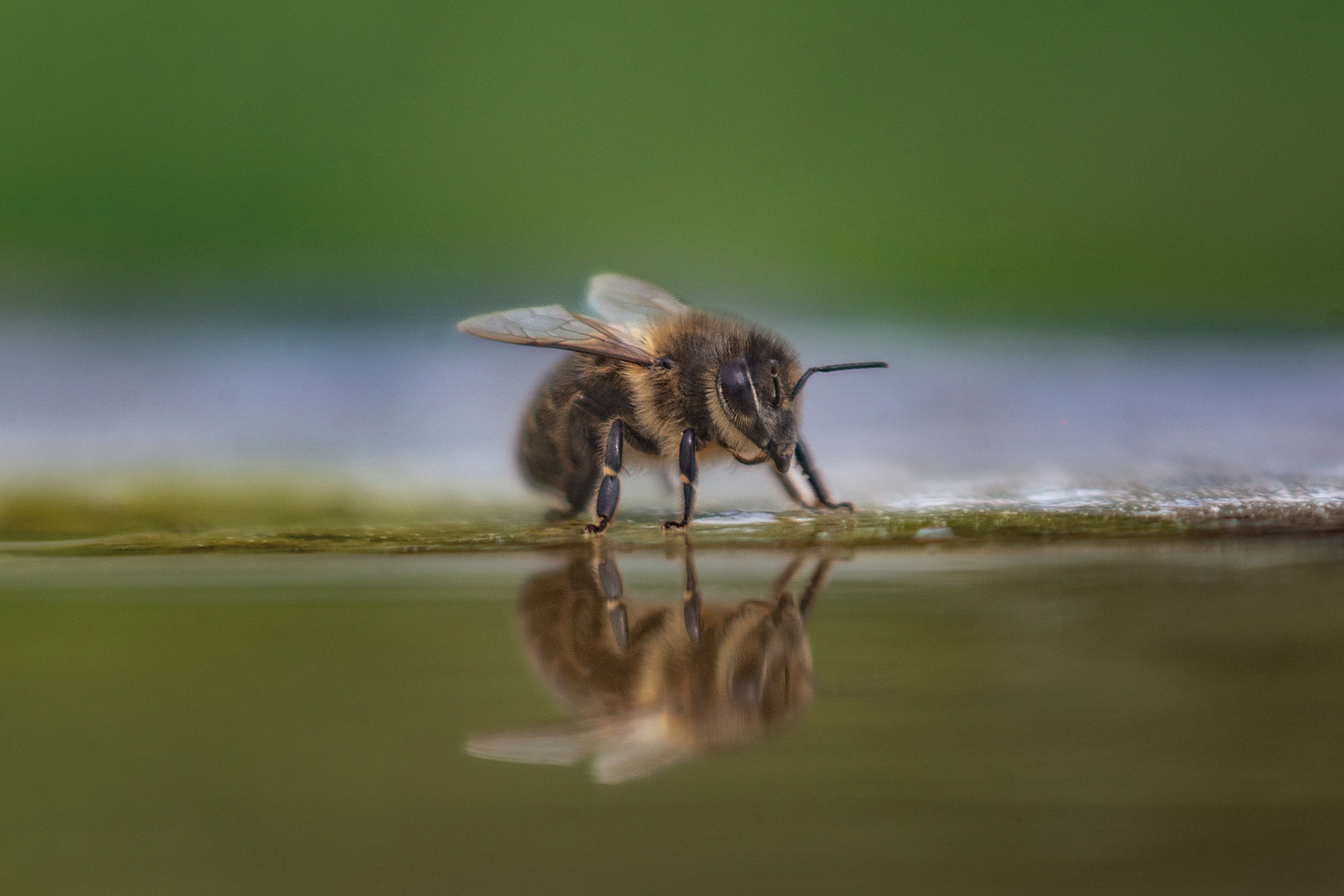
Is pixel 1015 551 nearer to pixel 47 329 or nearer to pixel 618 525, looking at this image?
pixel 618 525

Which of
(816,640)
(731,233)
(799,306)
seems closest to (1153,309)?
(799,306)

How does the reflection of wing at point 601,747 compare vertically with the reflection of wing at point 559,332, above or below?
below

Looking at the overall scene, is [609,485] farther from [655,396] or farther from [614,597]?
[614,597]

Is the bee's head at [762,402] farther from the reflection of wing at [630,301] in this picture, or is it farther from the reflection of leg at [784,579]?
the reflection of leg at [784,579]

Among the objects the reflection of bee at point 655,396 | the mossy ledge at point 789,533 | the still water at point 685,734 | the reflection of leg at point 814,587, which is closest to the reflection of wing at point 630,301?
the reflection of bee at point 655,396

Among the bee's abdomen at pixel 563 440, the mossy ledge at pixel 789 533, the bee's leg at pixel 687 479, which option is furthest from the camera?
the bee's abdomen at pixel 563 440

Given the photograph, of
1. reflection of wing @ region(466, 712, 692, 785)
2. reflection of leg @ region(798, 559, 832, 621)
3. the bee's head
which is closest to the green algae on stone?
reflection of leg @ region(798, 559, 832, 621)
